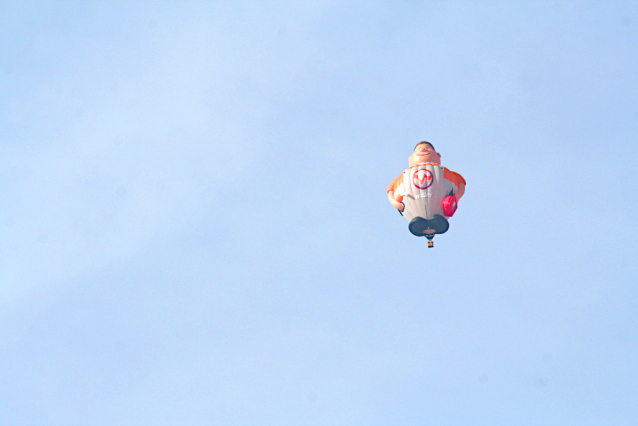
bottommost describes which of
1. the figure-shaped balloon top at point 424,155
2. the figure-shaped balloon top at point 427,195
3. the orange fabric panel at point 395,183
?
the figure-shaped balloon top at point 427,195

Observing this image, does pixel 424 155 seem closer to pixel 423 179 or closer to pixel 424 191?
pixel 423 179

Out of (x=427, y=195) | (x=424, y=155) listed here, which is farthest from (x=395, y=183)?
(x=427, y=195)

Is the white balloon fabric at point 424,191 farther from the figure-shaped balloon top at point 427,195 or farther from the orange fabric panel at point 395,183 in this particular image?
the orange fabric panel at point 395,183

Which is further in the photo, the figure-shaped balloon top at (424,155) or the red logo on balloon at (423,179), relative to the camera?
the figure-shaped balloon top at (424,155)

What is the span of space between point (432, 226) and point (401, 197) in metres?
2.15

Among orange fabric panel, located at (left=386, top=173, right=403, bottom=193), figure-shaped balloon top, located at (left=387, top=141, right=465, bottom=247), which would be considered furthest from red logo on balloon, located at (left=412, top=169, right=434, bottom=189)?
orange fabric panel, located at (left=386, top=173, right=403, bottom=193)

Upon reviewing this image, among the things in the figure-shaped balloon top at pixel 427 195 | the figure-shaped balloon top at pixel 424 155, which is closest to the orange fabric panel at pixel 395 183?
the figure-shaped balloon top at pixel 427 195

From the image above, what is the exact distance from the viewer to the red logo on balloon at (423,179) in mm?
41562

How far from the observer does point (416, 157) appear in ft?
141

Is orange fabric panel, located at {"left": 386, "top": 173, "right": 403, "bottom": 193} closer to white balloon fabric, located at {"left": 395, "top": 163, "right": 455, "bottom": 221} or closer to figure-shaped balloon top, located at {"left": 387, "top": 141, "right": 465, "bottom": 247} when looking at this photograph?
figure-shaped balloon top, located at {"left": 387, "top": 141, "right": 465, "bottom": 247}

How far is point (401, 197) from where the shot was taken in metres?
42.2

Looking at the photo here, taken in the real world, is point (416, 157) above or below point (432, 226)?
above

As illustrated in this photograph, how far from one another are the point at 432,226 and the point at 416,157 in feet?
12.8

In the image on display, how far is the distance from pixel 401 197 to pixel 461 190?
3.19 meters
